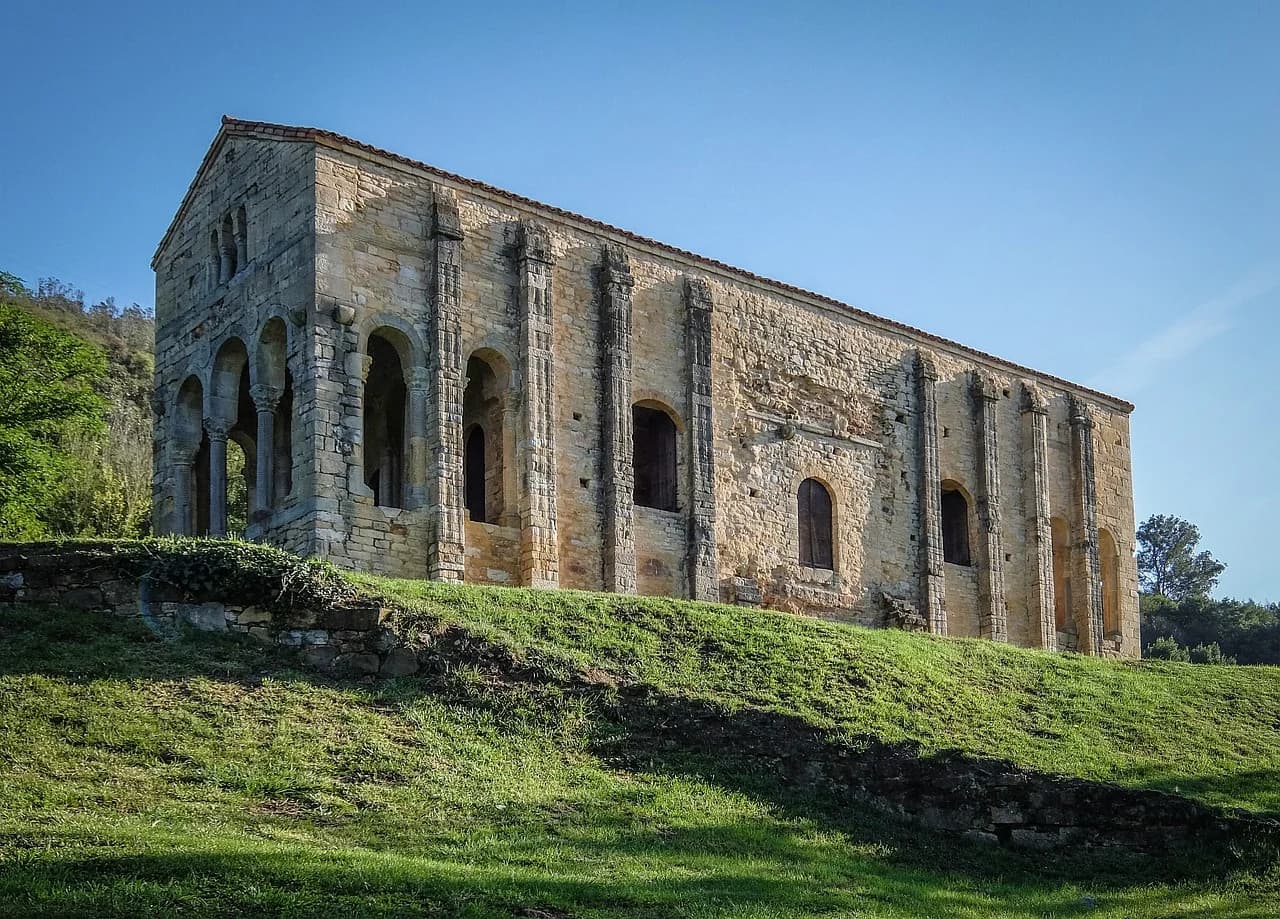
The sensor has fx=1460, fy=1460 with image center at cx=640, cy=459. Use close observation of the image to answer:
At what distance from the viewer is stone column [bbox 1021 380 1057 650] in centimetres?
3356

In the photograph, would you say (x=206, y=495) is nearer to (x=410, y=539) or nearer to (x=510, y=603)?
(x=410, y=539)

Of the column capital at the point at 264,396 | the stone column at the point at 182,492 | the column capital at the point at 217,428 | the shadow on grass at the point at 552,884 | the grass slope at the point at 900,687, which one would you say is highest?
the column capital at the point at 264,396

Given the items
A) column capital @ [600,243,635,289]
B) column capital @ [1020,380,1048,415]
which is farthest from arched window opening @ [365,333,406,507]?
column capital @ [1020,380,1048,415]

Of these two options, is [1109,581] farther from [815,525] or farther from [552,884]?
[552,884]

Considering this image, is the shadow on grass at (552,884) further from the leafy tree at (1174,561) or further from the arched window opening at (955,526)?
the leafy tree at (1174,561)

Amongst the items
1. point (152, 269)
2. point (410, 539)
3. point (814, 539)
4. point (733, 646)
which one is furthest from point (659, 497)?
point (152, 269)

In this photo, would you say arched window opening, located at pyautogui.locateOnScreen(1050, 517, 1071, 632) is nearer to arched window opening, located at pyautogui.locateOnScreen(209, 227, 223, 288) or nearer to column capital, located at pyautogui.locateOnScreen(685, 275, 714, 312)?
column capital, located at pyautogui.locateOnScreen(685, 275, 714, 312)

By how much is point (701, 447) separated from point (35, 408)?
14.1 metres

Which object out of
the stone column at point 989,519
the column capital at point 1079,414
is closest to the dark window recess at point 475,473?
the stone column at point 989,519

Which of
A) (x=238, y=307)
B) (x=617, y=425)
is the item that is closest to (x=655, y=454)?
(x=617, y=425)

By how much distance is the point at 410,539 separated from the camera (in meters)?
23.3

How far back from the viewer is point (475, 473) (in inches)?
1063

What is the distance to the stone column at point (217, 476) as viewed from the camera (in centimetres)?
2548

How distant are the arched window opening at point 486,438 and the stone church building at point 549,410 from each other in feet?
0.18
